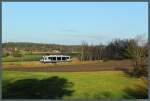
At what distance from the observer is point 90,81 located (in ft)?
17.8

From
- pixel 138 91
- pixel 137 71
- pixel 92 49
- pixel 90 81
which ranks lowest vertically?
pixel 138 91

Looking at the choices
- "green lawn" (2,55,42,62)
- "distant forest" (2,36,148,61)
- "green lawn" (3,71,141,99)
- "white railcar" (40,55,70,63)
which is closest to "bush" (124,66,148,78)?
"green lawn" (3,71,141,99)

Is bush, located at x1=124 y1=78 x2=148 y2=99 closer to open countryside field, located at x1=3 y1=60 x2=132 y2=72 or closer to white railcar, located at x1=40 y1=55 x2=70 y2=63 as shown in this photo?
open countryside field, located at x1=3 y1=60 x2=132 y2=72

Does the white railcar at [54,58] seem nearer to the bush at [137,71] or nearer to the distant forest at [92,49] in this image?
the distant forest at [92,49]

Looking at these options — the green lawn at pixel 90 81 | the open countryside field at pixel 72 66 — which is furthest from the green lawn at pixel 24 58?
the green lawn at pixel 90 81

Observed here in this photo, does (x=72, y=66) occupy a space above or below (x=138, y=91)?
above

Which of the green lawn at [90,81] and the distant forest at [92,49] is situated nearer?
the distant forest at [92,49]

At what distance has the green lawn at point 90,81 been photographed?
17.6 ft

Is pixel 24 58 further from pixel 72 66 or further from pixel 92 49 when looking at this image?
pixel 92 49

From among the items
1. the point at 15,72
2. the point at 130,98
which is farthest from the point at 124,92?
the point at 15,72

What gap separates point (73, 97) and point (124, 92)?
809 millimetres

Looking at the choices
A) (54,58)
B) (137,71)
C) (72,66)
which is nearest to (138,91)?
(137,71)

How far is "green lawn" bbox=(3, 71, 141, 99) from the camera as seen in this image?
5.35 metres

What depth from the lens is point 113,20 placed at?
211 inches
